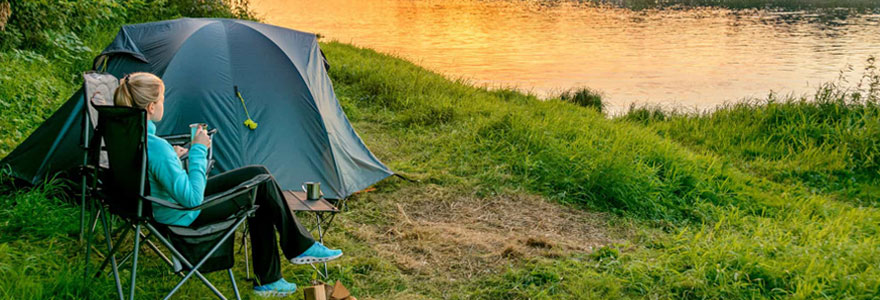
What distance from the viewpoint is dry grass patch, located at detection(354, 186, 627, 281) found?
430 cm

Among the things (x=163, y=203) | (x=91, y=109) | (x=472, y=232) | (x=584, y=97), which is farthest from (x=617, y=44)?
(x=163, y=203)

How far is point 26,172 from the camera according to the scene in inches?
177

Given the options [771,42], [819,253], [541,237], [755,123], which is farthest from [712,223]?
[771,42]

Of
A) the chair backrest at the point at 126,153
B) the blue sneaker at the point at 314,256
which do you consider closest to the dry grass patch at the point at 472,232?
the blue sneaker at the point at 314,256

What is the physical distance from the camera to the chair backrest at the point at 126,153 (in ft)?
9.09

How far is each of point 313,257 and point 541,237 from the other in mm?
1791

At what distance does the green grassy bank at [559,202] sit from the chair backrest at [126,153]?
22.6 inches

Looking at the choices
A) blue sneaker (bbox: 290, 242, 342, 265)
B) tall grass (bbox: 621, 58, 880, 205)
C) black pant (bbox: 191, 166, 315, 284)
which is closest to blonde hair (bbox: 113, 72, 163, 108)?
black pant (bbox: 191, 166, 315, 284)

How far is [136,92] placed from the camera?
9.64ft

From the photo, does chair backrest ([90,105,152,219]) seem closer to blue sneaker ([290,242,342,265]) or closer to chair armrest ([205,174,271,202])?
chair armrest ([205,174,271,202])

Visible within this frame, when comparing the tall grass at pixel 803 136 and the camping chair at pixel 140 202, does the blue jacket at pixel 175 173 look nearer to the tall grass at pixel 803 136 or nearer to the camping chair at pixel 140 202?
the camping chair at pixel 140 202

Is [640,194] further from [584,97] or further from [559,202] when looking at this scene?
[584,97]

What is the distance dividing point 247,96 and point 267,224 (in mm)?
2003

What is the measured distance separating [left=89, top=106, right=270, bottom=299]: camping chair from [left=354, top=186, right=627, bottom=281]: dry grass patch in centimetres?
136
